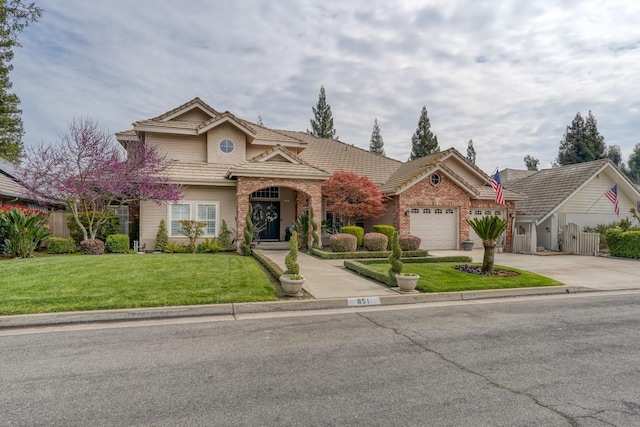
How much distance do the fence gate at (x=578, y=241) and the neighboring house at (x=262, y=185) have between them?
2.73m

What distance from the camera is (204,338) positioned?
579 centimetres

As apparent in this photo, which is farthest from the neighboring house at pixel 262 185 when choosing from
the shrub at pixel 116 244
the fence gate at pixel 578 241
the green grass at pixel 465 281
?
the green grass at pixel 465 281

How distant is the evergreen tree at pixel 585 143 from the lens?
5131 cm

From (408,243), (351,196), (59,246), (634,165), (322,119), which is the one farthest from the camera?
(634,165)

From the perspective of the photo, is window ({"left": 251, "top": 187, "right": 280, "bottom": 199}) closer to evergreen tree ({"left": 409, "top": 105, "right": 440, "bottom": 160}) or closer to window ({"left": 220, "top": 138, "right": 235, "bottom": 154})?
window ({"left": 220, "top": 138, "right": 235, "bottom": 154})

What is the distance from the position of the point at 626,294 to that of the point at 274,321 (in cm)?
949

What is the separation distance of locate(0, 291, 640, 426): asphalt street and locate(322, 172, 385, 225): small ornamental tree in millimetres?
11512

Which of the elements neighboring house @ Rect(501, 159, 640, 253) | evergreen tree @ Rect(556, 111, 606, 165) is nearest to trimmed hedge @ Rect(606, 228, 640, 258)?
neighboring house @ Rect(501, 159, 640, 253)

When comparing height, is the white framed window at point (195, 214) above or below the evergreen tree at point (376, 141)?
below

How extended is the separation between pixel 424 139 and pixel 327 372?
49.2 m

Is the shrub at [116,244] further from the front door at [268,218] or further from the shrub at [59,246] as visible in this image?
the front door at [268,218]

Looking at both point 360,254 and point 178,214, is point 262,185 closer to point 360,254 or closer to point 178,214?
point 178,214

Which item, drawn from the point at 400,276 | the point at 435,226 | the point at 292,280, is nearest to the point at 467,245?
the point at 435,226

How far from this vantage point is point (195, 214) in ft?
56.6
